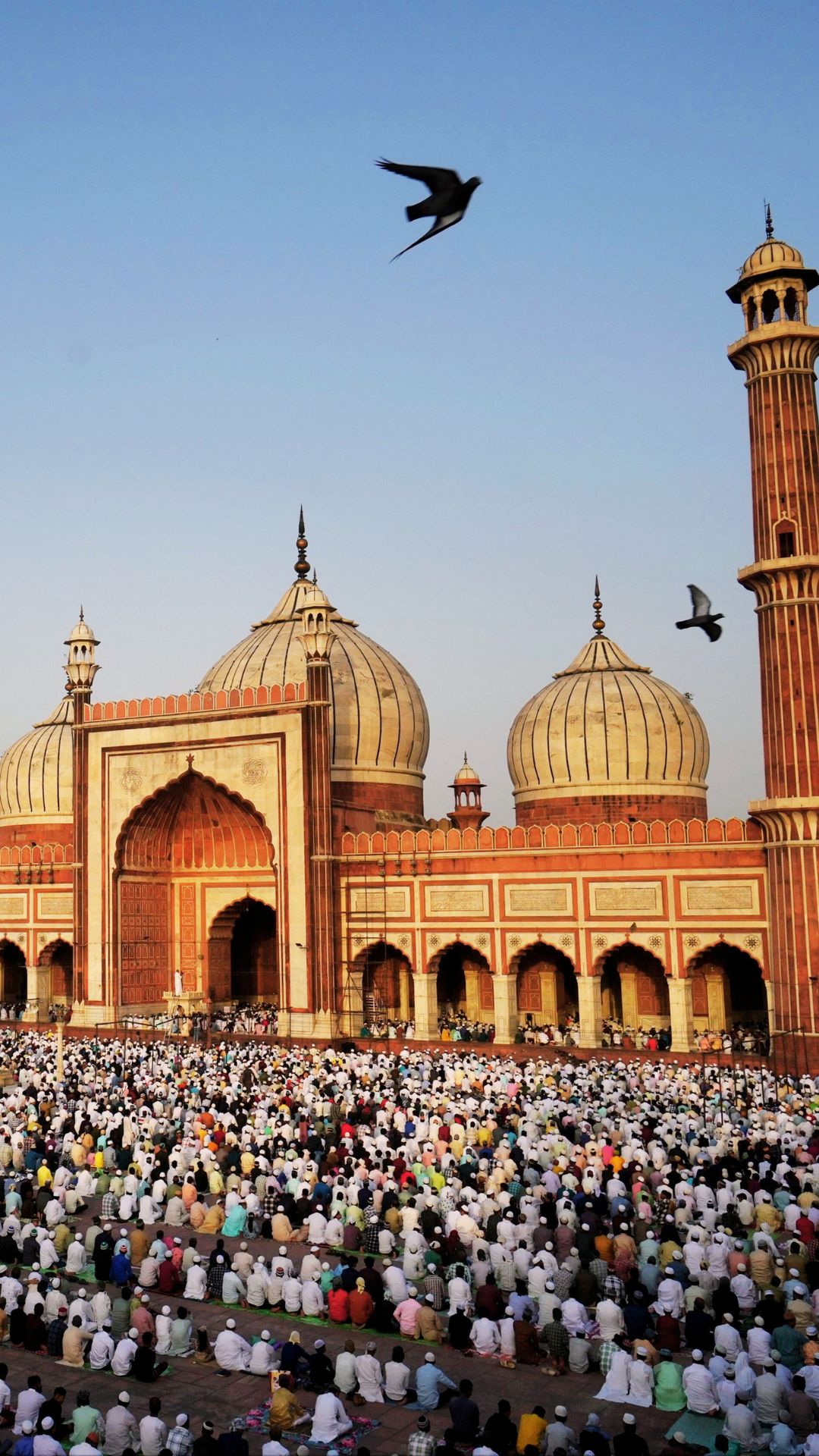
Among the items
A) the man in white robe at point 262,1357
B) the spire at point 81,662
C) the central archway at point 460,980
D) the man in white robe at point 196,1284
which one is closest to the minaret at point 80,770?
the spire at point 81,662

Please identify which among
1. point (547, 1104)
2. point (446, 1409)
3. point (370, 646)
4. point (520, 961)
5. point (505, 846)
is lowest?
point (446, 1409)

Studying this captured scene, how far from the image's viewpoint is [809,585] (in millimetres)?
26141

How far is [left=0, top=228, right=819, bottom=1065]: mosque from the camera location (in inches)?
1046

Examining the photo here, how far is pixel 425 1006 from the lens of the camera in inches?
1212

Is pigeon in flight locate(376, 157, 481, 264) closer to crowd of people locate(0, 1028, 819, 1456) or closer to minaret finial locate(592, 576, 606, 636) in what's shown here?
crowd of people locate(0, 1028, 819, 1456)

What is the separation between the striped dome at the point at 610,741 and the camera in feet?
115

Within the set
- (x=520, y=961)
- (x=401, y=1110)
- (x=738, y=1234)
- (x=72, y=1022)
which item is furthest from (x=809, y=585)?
(x=72, y=1022)

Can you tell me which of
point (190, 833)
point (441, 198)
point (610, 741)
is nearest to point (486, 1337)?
point (441, 198)

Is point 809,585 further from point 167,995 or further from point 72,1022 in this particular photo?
point 72,1022

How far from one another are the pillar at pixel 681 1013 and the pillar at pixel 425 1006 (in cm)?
594

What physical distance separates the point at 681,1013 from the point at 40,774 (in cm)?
2480

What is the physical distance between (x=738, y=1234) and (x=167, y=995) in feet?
76.7

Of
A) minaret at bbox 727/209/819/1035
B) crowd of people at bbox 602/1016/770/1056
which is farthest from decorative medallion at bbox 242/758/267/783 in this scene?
minaret at bbox 727/209/819/1035

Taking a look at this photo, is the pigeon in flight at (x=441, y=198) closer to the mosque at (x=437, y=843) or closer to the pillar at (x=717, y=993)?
the mosque at (x=437, y=843)
